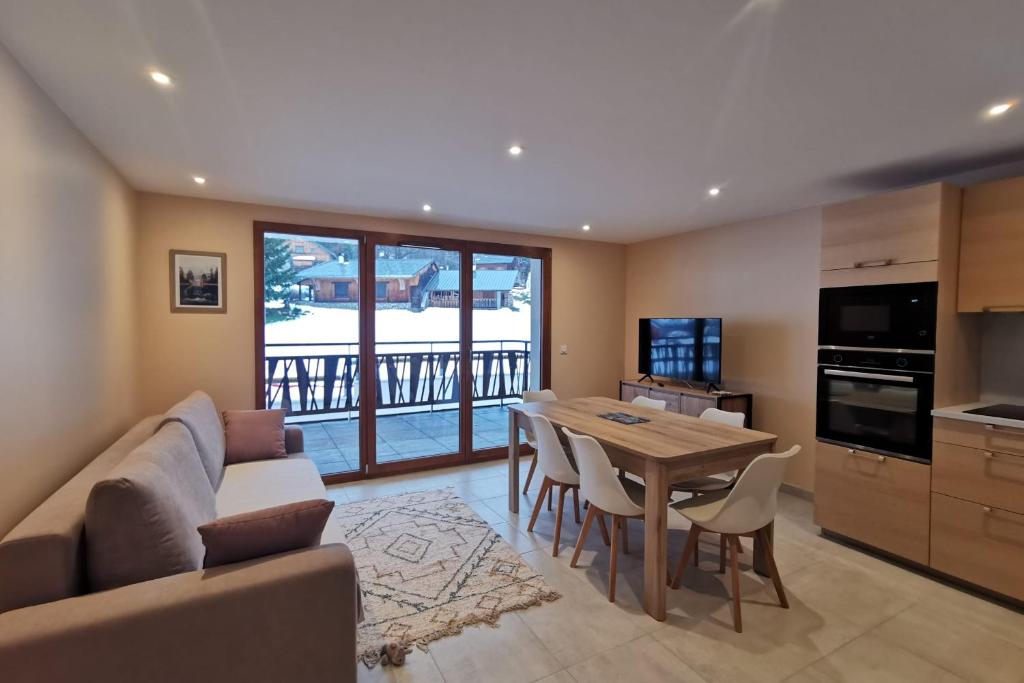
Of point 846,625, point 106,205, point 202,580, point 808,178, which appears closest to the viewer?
point 202,580

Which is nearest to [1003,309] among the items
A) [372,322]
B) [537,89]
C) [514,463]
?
[537,89]

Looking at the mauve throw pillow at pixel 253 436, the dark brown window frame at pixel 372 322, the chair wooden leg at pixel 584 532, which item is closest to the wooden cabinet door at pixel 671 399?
the dark brown window frame at pixel 372 322

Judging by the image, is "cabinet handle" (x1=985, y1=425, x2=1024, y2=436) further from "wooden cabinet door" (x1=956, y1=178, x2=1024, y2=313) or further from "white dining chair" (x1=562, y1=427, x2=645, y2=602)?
"white dining chair" (x1=562, y1=427, x2=645, y2=602)

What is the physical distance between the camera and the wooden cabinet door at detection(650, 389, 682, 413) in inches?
180

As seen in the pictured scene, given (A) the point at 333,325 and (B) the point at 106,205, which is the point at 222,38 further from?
(A) the point at 333,325

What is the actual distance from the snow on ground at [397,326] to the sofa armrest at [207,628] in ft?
9.96

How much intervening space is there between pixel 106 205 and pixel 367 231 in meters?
1.94

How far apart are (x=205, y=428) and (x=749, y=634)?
325 cm

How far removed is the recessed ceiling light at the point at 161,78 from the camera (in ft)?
6.25

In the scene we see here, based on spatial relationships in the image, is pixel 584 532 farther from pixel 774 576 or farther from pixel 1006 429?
pixel 1006 429

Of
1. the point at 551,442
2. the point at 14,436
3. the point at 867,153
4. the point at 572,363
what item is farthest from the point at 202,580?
the point at 572,363

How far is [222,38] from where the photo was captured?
1.67 m

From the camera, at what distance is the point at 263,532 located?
5.33 feet

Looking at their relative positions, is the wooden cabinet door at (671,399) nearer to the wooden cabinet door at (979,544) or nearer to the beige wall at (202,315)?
the wooden cabinet door at (979,544)
